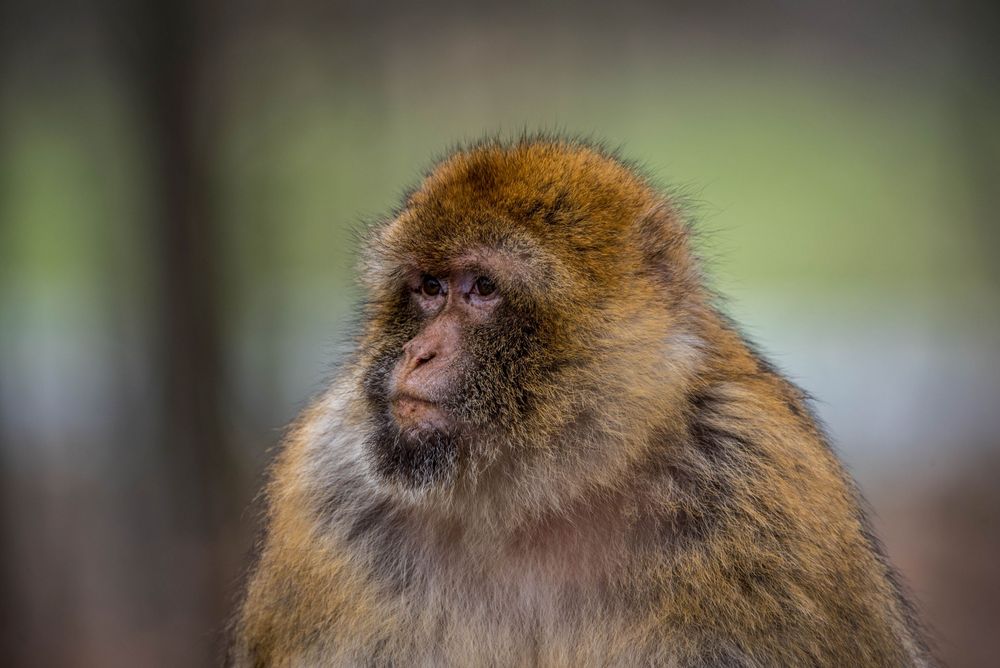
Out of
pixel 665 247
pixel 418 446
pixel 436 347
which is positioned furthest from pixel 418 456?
pixel 665 247

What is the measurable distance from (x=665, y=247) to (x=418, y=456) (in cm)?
102

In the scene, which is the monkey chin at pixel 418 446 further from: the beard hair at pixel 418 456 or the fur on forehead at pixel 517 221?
the fur on forehead at pixel 517 221

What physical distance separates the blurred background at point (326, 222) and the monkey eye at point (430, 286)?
2.02 m

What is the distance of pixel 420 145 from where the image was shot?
642 cm

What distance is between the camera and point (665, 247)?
3.39 meters

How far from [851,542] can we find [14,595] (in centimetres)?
379

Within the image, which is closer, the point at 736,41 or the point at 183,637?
the point at 183,637

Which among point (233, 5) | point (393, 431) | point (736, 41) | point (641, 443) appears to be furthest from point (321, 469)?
point (736, 41)

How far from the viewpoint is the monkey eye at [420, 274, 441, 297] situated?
3.27 meters

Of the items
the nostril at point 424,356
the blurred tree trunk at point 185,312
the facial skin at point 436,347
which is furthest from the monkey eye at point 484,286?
the blurred tree trunk at point 185,312

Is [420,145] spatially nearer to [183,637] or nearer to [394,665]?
[183,637]

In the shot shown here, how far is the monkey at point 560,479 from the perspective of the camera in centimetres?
301

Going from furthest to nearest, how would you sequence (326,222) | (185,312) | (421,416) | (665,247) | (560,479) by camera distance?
(326,222) → (185,312) → (665,247) → (560,479) → (421,416)

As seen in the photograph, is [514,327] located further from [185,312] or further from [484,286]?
[185,312]
